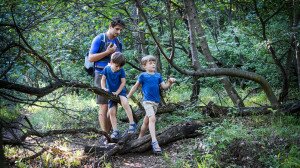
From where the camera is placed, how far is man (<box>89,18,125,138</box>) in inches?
237

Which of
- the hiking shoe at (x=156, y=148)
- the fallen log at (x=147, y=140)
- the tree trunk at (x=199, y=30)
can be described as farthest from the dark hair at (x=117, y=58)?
the tree trunk at (x=199, y=30)

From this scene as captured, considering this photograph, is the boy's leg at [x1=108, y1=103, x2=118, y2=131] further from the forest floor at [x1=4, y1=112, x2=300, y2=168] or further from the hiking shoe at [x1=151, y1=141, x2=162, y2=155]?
the hiking shoe at [x1=151, y1=141, x2=162, y2=155]

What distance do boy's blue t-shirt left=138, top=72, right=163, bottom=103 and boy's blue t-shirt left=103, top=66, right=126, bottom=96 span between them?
0.43 metres

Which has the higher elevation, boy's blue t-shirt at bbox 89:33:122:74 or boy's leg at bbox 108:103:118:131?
boy's blue t-shirt at bbox 89:33:122:74

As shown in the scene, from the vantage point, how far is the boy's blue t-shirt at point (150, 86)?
6.00 m

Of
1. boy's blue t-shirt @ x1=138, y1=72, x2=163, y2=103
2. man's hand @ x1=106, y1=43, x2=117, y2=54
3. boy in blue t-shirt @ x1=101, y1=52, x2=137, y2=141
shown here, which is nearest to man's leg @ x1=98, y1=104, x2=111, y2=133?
boy in blue t-shirt @ x1=101, y1=52, x2=137, y2=141

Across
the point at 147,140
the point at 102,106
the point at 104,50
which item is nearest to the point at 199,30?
the point at 104,50

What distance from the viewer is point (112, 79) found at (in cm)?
611

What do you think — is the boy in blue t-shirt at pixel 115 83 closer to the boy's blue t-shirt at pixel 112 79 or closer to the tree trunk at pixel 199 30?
the boy's blue t-shirt at pixel 112 79

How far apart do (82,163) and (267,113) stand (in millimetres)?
4331

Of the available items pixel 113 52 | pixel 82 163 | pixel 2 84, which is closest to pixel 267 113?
pixel 113 52

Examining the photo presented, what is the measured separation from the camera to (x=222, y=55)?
12773mm

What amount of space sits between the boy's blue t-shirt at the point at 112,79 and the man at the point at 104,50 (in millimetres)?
213

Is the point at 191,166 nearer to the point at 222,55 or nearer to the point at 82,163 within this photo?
the point at 82,163
